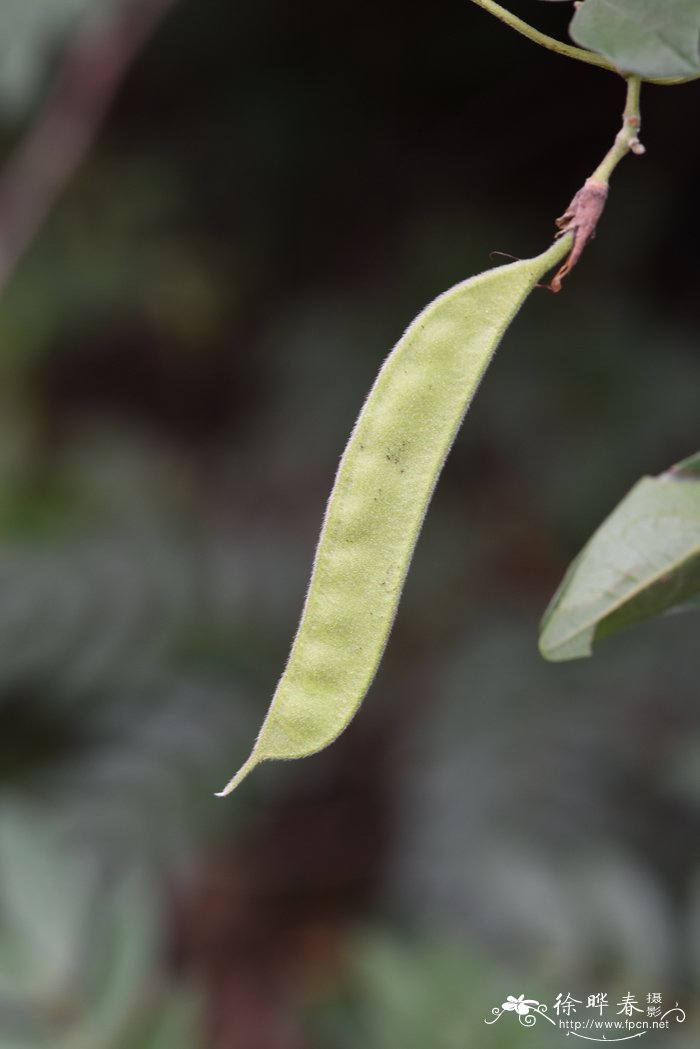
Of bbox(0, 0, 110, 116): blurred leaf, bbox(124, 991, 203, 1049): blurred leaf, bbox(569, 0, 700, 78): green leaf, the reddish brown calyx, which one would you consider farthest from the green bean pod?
bbox(0, 0, 110, 116): blurred leaf

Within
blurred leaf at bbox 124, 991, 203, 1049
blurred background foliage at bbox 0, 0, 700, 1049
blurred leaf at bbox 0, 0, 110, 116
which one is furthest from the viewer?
blurred leaf at bbox 0, 0, 110, 116

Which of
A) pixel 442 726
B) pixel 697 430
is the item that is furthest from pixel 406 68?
pixel 442 726

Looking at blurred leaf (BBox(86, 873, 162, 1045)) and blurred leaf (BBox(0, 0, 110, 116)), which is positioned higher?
blurred leaf (BBox(0, 0, 110, 116))

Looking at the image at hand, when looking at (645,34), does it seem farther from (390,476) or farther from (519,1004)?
(519,1004)

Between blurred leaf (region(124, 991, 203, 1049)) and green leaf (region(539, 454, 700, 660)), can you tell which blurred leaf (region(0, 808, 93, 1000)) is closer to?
blurred leaf (region(124, 991, 203, 1049))

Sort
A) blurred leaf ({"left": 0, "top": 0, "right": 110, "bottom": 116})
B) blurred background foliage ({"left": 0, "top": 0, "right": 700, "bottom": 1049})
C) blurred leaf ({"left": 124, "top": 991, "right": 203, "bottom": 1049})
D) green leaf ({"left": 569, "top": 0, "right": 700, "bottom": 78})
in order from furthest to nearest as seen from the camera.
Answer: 1. blurred leaf ({"left": 0, "top": 0, "right": 110, "bottom": 116})
2. blurred background foliage ({"left": 0, "top": 0, "right": 700, "bottom": 1049})
3. blurred leaf ({"left": 124, "top": 991, "right": 203, "bottom": 1049})
4. green leaf ({"left": 569, "top": 0, "right": 700, "bottom": 78})

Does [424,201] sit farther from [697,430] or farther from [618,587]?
[618,587]

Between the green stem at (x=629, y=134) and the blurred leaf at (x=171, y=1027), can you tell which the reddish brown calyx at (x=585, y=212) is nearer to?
the green stem at (x=629, y=134)
